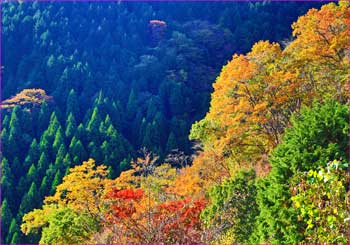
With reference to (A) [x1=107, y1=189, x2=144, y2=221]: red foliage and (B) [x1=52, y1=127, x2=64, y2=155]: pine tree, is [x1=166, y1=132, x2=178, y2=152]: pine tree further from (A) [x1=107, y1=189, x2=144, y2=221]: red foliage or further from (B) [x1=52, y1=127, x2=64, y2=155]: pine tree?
(A) [x1=107, y1=189, x2=144, y2=221]: red foliage

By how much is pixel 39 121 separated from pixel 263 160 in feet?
86.3

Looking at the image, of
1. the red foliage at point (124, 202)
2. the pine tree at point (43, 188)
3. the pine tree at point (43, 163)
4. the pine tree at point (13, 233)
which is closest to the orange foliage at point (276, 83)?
the red foliage at point (124, 202)

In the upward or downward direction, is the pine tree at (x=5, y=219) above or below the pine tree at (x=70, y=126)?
below

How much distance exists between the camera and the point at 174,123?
39500 millimetres

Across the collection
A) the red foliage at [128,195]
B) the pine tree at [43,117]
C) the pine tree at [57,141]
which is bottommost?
the red foliage at [128,195]

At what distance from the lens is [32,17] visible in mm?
51312

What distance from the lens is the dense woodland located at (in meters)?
10.4

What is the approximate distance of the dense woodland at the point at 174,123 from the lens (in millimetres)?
10430

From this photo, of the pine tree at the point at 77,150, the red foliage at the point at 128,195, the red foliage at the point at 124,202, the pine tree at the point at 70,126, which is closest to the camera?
the red foliage at the point at 124,202

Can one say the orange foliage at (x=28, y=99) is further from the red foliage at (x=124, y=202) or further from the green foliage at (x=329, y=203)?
the green foliage at (x=329, y=203)

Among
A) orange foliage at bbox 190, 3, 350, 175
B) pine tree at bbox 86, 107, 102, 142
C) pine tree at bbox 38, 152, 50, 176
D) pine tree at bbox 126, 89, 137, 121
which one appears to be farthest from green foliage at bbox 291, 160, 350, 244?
pine tree at bbox 126, 89, 137, 121

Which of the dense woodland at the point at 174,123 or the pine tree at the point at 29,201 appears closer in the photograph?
the dense woodland at the point at 174,123

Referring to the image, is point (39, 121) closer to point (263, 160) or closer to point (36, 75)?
point (36, 75)

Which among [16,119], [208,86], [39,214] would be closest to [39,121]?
[16,119]
